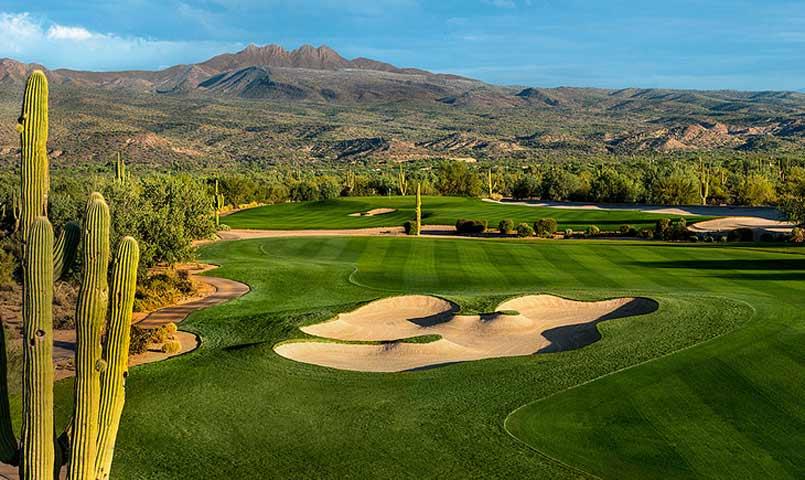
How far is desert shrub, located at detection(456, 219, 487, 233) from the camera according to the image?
206ft

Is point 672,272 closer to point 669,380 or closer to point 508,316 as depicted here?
point 508,316

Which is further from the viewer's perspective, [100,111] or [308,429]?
[100,111]

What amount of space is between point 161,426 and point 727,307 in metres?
16.8

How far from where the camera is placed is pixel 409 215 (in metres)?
72.1

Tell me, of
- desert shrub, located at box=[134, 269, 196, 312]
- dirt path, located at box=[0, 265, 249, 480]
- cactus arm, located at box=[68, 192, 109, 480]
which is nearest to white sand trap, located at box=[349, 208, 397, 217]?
dirt path, located at box=[0, 265, 249, 480]

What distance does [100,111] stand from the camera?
18612 cm

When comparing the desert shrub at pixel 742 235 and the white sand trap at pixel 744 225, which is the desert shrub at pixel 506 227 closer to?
the white sand trap at pixel 744 225

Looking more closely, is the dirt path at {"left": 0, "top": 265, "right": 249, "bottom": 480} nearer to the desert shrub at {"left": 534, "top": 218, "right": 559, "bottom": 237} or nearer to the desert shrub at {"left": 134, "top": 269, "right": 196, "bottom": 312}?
the desert shrub at {"left": 134, "top": 269, "right": 196, "bottom": 312}

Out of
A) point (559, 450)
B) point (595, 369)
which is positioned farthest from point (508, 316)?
point (559, 450)

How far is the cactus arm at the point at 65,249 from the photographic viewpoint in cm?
879

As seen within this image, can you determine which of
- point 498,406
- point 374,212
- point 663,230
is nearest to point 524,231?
point 663,230

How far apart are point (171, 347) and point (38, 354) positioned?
10.8 m

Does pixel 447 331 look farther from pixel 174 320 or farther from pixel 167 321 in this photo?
pixel 167 321

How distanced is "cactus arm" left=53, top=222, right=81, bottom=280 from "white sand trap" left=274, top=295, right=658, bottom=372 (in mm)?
9840
